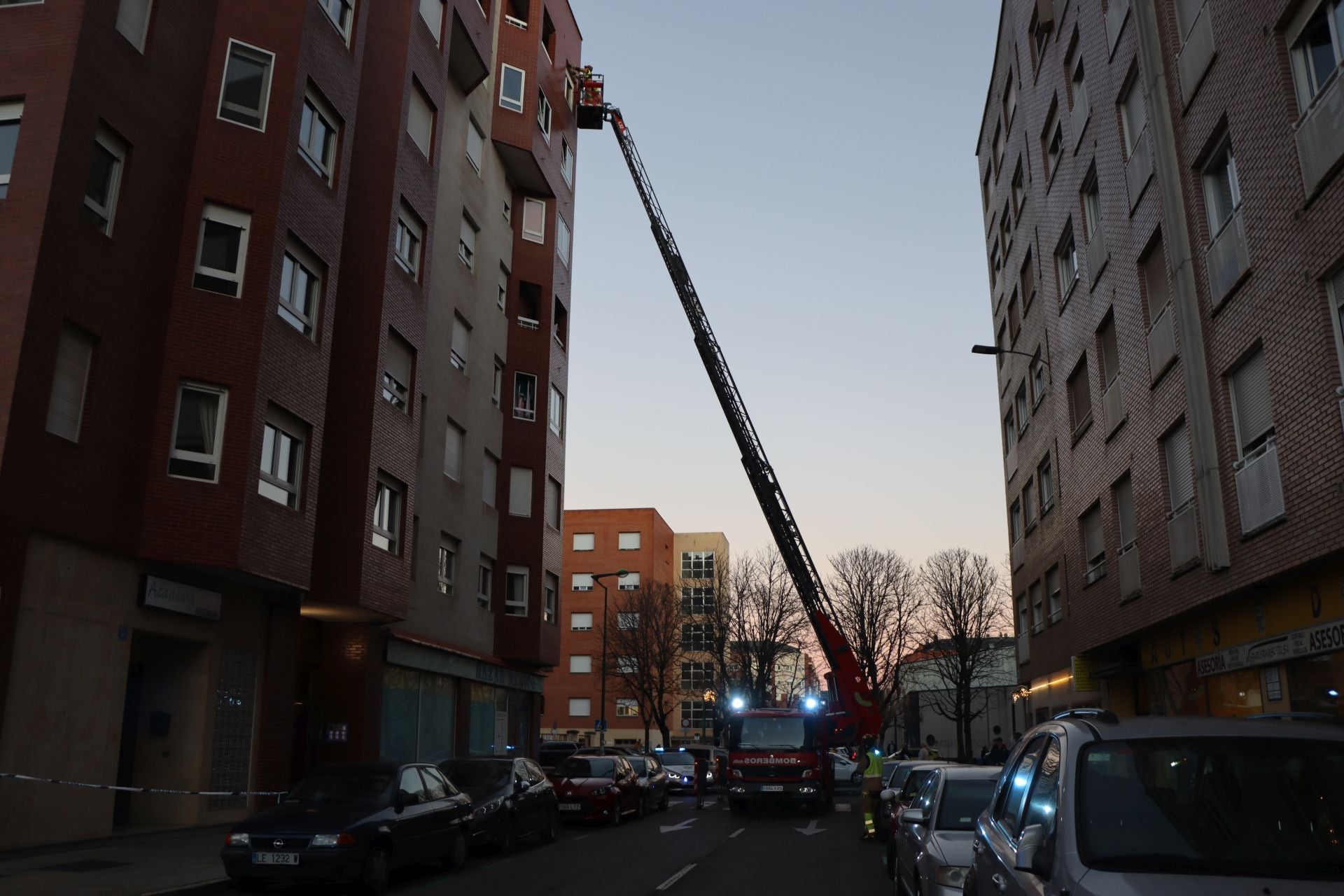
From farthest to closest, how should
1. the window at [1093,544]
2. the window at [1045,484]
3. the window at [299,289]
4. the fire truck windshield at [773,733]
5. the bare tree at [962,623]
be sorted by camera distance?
the bare tree at [962,623], the window at [1045,484], the fire truck windshield at [773,733], the window at [1093,544], the window at [299,289]

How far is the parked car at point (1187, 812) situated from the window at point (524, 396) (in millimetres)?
29648

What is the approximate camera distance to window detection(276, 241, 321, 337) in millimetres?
18375

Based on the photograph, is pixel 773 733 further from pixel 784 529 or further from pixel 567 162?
pixel 567 162

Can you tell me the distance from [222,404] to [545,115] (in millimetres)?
21803

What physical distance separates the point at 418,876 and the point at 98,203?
10256 millimetres

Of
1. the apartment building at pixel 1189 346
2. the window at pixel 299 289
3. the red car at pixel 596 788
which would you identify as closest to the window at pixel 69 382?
the window at pixel 299 289

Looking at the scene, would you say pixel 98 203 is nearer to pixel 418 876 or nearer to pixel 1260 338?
pixel 418 876

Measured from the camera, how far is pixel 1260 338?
1367cm

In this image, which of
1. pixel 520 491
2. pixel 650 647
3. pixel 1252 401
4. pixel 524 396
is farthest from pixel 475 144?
pixel 650 647

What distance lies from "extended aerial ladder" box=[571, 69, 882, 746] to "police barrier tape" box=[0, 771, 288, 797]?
1307 centimetres

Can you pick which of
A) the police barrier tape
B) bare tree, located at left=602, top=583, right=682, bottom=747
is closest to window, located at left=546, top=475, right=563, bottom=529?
the police barrier tape

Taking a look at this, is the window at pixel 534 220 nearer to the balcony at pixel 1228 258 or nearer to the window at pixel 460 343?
the window at pixel 460 343

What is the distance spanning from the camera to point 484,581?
30.7 m

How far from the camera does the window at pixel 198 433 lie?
16188mm
